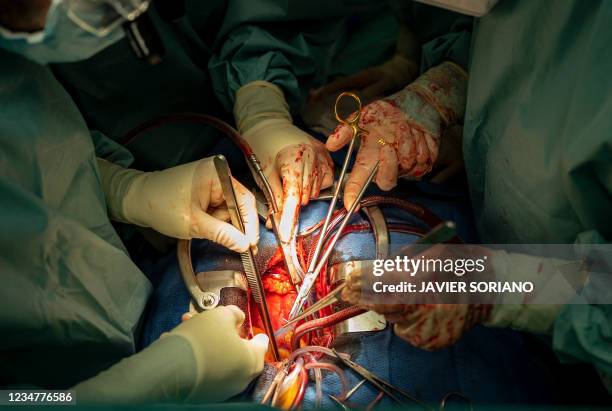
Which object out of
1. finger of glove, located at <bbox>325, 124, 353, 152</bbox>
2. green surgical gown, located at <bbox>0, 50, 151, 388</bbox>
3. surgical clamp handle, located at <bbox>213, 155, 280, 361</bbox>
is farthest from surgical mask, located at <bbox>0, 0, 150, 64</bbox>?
finger of glove, located at <bbox>325, 124, 353, 152</bbox>

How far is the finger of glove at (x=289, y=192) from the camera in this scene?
170 centimetres

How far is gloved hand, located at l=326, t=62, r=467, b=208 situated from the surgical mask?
851 millimetres

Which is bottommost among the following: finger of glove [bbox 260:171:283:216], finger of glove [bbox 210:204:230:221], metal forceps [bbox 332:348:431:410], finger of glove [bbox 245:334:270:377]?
metal forceps [bbox 332:348:431:410]

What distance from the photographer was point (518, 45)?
4.89 ft

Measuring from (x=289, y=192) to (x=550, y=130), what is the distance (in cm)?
81

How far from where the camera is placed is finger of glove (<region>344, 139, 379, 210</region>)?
1694mm

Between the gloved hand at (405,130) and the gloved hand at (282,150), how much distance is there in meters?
0.11

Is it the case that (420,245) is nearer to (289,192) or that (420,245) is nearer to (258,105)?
(289,192)

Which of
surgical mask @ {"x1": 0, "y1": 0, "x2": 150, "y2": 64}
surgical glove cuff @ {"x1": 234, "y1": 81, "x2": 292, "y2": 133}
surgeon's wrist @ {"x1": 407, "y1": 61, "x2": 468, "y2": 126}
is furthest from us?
surgical glove cuff @ {"x1": 234, "y1": 81, "x2": 292, "y2": 133}

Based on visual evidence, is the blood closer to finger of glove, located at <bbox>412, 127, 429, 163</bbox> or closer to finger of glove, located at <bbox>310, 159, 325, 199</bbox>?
Answer: finger of glove, located at <bbox>310, 159, 325, 199</bbox>

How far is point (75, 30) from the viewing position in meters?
1.06

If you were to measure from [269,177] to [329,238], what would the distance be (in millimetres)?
329

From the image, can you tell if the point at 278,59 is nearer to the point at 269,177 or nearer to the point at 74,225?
the point at 269,177

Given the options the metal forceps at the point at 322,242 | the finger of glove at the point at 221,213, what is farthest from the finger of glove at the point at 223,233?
the metal forceps at the point at 322,242
